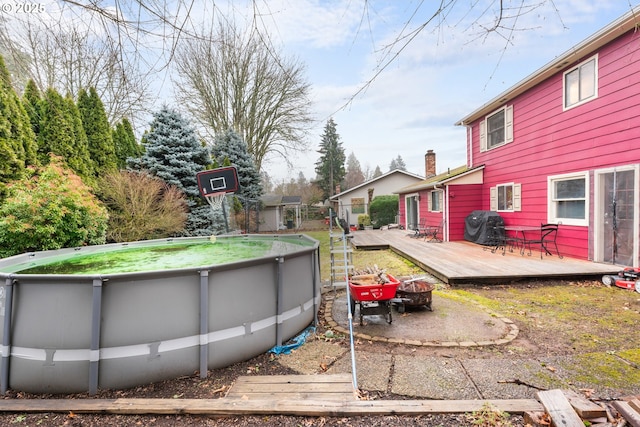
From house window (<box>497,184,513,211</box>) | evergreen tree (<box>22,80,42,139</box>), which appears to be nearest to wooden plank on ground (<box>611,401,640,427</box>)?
house window (<box>497,184,513,211</box>)

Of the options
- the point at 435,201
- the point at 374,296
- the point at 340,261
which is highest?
the point at 435,201

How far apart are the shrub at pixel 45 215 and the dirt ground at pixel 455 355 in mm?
3677

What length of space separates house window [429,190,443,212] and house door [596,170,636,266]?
5.77 meters

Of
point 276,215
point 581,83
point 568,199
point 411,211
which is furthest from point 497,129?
point 276,215

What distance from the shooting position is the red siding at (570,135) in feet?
19.8

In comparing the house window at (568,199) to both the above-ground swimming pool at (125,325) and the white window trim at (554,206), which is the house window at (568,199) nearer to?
the white window trim at (554,206)

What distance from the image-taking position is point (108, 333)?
269 cm

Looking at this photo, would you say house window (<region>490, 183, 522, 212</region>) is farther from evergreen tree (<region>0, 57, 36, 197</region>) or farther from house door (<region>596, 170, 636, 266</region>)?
evergreen tree (<region>0, 57, 36, 197</region>)

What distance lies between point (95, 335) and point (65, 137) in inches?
318

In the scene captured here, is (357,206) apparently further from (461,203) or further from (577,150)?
(577,150)

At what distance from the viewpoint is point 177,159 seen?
12250 millimetres

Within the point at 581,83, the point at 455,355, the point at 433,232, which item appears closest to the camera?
the point at 455,355

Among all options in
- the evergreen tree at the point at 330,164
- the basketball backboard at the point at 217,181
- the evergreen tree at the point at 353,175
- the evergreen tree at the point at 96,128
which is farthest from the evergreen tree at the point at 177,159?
the evergreen tree at the point at 353,175

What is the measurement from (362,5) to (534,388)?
3.32 metres
